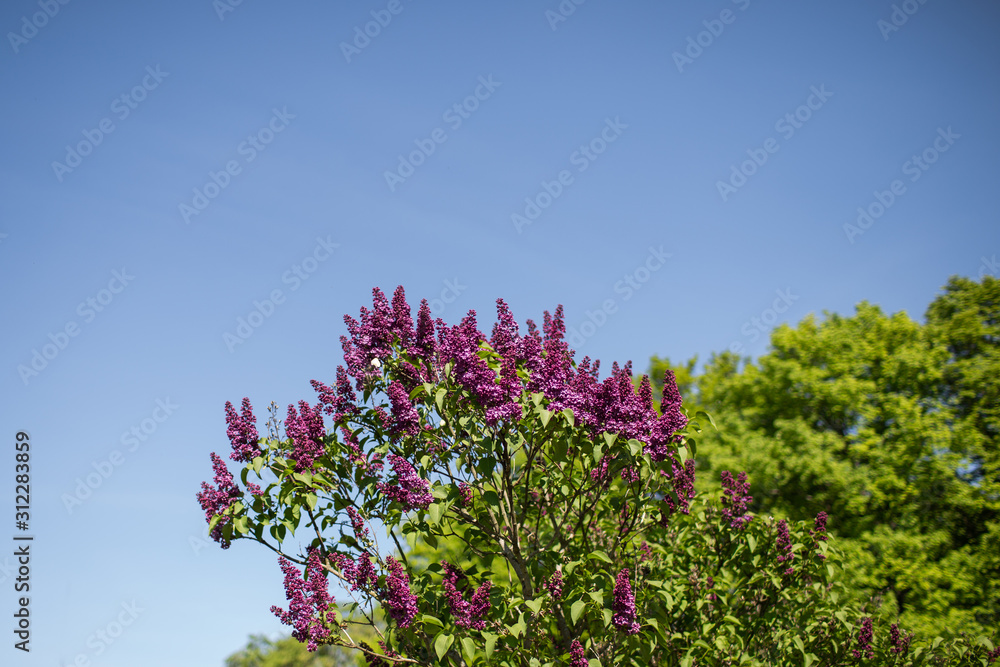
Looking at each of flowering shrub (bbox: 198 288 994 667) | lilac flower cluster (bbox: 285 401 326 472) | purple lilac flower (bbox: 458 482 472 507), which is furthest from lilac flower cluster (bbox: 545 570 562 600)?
lilac flower cluster (bbox: 285 401 326 472)

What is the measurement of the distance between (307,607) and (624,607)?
7.18 ft

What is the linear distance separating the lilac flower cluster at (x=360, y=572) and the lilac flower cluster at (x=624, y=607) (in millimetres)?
1768

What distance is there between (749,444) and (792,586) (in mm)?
13152

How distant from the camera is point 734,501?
642cm

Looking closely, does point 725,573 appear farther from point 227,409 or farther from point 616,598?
point 227,409

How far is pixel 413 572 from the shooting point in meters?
5.85

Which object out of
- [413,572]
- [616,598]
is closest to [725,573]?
[616,598]

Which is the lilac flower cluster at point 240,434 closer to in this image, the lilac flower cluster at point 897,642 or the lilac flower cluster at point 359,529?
the lilac flower cluster at point 359,529

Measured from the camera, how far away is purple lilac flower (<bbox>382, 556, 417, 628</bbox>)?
4.83 metres

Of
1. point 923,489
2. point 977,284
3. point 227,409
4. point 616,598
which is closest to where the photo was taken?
point 616,598

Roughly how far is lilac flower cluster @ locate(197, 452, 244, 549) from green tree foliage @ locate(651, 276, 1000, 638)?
581 inches

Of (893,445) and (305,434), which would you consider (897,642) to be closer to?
(305,434)

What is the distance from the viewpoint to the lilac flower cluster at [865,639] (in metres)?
6.19

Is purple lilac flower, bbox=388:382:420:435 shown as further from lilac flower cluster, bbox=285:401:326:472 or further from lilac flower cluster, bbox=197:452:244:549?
lilac flower cluster, bbox=197:452:244:549
